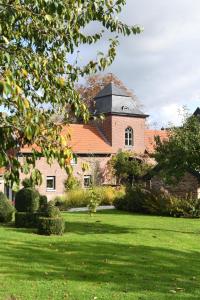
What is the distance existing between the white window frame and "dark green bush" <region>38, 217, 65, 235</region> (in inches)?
1237

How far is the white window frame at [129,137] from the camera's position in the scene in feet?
160

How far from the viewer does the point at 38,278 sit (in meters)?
10.1

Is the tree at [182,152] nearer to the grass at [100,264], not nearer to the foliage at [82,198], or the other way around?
the grass at [100,264]

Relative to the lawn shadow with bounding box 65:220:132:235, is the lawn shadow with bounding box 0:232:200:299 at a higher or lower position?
lower

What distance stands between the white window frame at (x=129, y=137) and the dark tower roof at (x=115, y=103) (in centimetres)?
162

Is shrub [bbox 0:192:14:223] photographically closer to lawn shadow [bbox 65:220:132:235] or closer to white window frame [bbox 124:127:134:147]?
lawn shadow [bbox 65:220:132:235]

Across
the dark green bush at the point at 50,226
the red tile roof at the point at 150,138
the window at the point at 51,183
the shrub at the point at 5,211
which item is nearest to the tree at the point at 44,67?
the dark green bush at the point at 50,226

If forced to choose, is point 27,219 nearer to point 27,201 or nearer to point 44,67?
point 27,201

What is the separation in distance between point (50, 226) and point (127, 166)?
26.1 meters

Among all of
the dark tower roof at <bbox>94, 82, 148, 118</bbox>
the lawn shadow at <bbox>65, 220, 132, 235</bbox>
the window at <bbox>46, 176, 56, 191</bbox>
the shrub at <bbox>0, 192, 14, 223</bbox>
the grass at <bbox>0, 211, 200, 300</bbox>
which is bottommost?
the grass at <bbox>0, 211, 200, 300</bbox>

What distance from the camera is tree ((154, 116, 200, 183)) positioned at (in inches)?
791

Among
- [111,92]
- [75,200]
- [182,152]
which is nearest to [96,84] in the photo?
[111,92]

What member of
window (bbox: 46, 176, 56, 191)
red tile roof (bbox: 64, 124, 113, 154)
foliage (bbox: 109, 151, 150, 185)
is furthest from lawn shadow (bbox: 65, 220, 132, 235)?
red tile roof (bbox: 64, 124, 113, 154)

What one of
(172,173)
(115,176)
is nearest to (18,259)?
(172,173)
